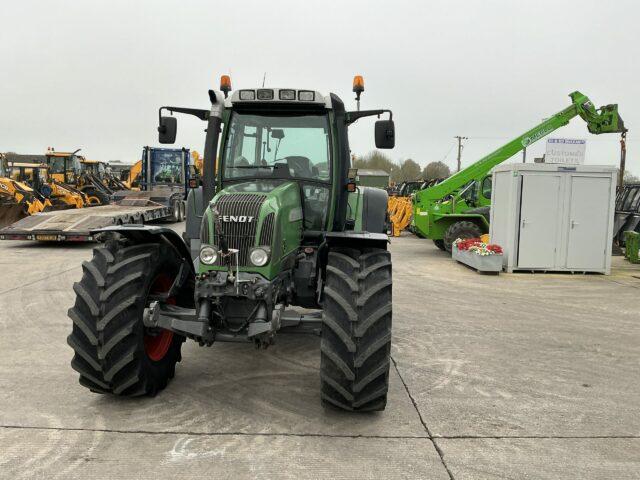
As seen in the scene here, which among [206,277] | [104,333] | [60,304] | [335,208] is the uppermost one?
[335,208]

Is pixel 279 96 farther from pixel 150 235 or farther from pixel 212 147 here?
pixel 150 235

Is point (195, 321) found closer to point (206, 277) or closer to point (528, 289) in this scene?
point (206, 277)

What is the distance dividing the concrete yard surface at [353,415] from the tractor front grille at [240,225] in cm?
121

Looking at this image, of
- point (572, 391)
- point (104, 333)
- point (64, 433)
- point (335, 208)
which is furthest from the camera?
point (335, 208)

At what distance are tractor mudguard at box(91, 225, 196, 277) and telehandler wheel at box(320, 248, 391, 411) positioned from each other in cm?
145

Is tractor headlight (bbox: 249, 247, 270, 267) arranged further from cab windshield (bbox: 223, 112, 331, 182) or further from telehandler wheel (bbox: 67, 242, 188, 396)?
cab windshield (bbox: 223, 112, 331, 182)

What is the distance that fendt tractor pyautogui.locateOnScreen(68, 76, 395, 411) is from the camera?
3.77m

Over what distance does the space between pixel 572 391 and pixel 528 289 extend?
5205 mm

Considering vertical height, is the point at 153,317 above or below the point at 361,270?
below

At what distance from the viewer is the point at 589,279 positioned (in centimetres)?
1067

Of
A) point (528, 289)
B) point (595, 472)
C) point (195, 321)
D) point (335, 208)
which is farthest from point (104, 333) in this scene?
point (528, 289)

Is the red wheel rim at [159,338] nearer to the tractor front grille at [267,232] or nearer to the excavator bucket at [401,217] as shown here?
the tractor front grille at [267,232]

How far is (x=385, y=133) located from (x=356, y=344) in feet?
7.27

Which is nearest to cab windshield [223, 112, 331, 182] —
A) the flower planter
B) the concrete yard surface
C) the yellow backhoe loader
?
the concrete yard surface
